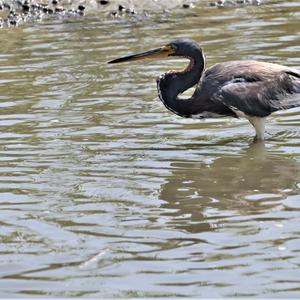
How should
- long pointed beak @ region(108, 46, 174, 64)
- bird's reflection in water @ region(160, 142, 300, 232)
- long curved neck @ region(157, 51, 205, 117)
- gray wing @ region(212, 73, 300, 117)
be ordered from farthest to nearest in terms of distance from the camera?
long pointed beak @ region(108, 46, 174, 64) → long curved neck @ region(157, 51, 205, 117) → gray wing @ region(212, 73, 300, 117) → bird's reflection in water @ region(160, 142, 300, 232)

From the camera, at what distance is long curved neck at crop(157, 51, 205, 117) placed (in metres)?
10.8

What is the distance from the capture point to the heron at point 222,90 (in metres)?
10.6

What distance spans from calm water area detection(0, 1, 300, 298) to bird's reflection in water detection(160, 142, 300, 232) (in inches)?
0.7

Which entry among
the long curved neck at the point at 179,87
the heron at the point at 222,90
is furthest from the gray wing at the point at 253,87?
the long curved neck at the point at 179,87

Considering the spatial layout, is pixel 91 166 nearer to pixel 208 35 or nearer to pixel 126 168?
pixel 126 168

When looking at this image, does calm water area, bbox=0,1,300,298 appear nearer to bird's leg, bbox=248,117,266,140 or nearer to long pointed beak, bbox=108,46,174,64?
bird's leg, bbox=248,117,266,140

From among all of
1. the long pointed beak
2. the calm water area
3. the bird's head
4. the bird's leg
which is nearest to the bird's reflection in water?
the calm water area

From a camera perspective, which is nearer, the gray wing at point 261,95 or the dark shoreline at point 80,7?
the gray wing at point 261,95

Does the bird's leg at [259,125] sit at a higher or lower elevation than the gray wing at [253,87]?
lower

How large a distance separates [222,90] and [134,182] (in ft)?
5.83

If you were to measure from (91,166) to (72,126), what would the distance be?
1.57 meters

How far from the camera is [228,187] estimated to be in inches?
365

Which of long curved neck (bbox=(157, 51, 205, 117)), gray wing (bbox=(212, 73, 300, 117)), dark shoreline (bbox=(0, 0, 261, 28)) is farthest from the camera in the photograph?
dark shoreline (bbox=(0, 0, 261, 28))

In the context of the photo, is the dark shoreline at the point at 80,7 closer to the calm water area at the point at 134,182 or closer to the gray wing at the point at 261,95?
the calm water area at the point at 134,182
